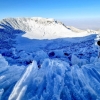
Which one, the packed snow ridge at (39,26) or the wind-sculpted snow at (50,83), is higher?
the wind-sculpted snow at (50,83)

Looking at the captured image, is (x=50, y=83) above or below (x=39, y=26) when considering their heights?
above

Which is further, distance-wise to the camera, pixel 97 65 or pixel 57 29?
pixel 57 29

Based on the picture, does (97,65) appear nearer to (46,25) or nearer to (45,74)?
(45,74)

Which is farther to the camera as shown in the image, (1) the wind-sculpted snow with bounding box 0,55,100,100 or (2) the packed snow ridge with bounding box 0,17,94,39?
(2) the packed snow ridge with bounding box 0,17,94,39

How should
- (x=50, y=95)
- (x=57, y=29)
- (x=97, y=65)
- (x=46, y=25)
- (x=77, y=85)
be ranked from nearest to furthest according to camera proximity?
(x=50, y=95) → (x=77, y=85) → (x=97, y=65) → (x=57, y=29) → (x=46, y=25)

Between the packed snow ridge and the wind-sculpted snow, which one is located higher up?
the wind-sculpted snow

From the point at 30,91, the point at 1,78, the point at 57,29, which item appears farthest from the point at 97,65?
the point at 57,29

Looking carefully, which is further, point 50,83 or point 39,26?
point 39,26

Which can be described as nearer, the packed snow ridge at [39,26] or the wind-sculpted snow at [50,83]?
the wind-sculpted snow at [50,83]
